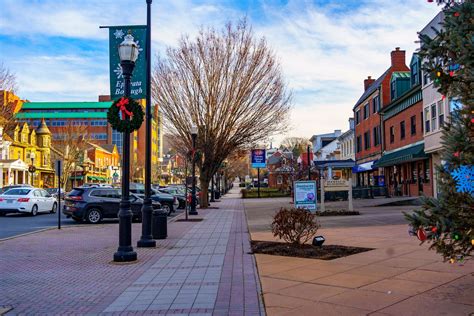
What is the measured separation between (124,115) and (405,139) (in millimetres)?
28067

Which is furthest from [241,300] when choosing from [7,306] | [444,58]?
[444,58]

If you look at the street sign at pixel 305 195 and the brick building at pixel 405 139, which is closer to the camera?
the street sign at pixel 305 195

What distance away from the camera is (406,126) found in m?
34.3

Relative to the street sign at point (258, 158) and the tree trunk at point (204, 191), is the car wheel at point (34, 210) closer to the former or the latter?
the tree trunk at point (204, 191)

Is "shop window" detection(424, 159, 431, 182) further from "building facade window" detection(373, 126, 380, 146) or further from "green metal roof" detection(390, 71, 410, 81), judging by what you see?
"building facade window" detection(373, 126, 380, 146)

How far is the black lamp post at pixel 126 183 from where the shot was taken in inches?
404

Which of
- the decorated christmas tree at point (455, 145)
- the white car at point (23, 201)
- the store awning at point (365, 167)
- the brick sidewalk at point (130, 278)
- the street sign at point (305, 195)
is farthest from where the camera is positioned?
the store awning at point (365, 167)

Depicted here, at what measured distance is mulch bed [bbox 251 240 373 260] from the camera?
10.1 meters

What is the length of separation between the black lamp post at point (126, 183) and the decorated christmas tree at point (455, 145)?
263 inches

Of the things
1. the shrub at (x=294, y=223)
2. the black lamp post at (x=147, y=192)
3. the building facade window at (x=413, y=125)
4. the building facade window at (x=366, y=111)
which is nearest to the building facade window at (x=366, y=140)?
the building facade window at (x=366, y=111)

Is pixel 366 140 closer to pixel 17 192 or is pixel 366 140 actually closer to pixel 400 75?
pixel 400 75

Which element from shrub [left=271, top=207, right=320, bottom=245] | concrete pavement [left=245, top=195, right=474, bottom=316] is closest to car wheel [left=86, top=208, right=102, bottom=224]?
shrub [left=271, top=207, right=320, bottom=245]

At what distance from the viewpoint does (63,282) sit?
8180 mm

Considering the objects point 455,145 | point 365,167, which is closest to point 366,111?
point 365,167
